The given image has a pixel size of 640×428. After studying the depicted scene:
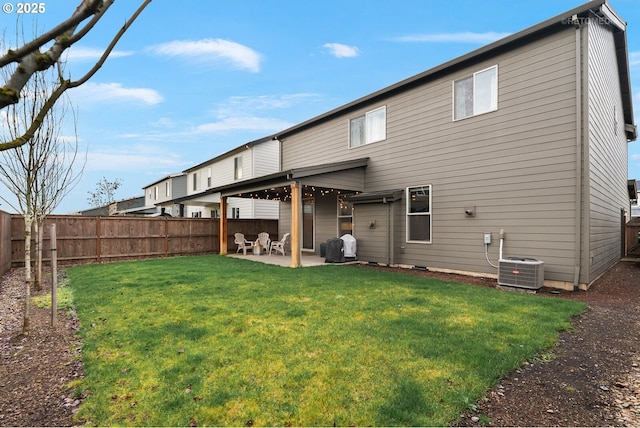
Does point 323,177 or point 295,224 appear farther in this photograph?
point 323,177

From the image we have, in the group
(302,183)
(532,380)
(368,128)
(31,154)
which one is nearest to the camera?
(532,380)

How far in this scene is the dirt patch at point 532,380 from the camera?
248 centimetres

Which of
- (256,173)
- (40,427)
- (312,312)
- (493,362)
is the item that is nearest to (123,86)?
(256,173)

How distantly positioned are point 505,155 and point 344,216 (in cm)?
621

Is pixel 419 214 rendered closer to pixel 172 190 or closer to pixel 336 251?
pixel 336 251

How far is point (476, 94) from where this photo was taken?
8.33 m

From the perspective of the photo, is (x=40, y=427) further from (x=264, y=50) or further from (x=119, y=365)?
(x=264, y=50)

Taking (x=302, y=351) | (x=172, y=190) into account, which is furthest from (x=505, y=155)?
(x=172, y=190)

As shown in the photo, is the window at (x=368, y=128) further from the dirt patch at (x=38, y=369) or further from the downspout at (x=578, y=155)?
the dirt patch at (x=38, y=369)

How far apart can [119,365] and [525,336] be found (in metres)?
4.52

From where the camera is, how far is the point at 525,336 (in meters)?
3.95

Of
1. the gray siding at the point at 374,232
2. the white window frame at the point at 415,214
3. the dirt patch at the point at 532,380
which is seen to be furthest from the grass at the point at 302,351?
the gray siding at the point at 374,232

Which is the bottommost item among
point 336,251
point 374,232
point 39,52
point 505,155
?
point 336,251

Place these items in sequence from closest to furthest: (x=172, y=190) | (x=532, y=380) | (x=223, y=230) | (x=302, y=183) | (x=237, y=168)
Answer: (x=532, y=380)
(x=302, y=183)
(x=223, y=230)
(x=237, y=168)
(x=172, y=190)
